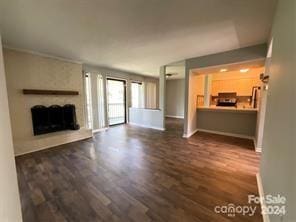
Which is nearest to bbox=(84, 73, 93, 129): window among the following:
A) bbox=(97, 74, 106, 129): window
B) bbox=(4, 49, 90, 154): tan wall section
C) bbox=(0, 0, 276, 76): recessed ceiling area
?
bbox=(97, 74, 106, 129): window

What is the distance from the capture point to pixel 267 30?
240cm

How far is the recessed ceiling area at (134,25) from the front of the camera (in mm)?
1748

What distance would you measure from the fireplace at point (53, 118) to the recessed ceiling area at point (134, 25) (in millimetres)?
1531

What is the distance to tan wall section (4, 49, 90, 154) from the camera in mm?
3225

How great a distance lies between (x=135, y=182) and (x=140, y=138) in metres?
2.24

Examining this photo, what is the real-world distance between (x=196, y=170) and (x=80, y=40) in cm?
338

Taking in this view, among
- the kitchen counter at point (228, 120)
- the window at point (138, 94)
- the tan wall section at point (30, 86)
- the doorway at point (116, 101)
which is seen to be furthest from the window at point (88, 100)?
the kitchen counter at point (228, 120)

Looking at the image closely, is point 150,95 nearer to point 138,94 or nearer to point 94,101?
point 138,94

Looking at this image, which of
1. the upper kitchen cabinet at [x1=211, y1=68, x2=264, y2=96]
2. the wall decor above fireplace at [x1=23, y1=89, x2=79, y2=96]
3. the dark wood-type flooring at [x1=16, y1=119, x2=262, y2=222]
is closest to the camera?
the dark wood-type flooring at [x1=16, y1=119, x2=262, y2=222]

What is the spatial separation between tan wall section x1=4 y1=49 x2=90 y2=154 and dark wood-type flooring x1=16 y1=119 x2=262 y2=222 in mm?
377

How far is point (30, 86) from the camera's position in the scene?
138 inches

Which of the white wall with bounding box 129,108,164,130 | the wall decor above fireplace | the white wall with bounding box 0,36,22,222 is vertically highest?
the wall decor above fireplace

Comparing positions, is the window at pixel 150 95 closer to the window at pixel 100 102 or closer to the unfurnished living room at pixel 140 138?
the window at pixel 100 102

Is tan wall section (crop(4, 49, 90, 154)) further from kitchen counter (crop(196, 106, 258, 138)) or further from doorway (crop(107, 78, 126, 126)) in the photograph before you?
kitchen counter (crop(196, 106, 258, 138))
